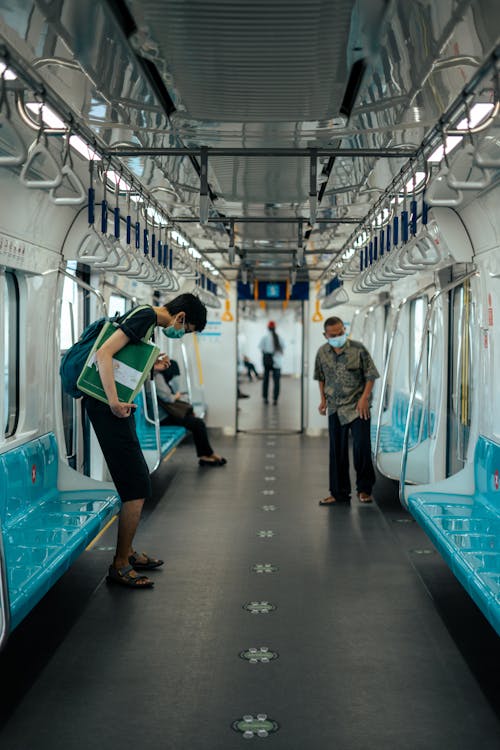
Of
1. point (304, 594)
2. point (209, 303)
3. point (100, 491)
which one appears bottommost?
point (304, 594)

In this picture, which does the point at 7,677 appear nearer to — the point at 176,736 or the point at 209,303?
the point at 176,736

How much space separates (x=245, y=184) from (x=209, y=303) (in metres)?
7.02

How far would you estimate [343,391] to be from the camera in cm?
798

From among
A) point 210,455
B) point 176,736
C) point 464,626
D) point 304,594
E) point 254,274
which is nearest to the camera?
point 176,736

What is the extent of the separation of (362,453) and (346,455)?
22 centimetres

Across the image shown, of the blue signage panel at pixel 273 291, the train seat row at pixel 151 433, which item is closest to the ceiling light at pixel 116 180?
the train seat row at pixel 151 433

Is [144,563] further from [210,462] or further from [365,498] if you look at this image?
[210,462]

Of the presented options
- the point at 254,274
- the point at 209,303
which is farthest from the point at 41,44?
the point at 254,274

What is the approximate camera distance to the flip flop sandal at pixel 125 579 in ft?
17.6

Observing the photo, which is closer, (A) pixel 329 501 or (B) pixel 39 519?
(B) pixel 39 519

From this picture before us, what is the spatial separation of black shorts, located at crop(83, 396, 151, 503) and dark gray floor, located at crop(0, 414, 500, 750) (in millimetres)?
682

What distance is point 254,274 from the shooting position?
14.8 metres

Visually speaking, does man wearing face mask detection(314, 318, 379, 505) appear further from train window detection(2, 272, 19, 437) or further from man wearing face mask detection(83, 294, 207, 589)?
train window detection(2, 272, 19, 437)

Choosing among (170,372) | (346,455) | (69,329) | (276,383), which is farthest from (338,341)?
(276,383)
